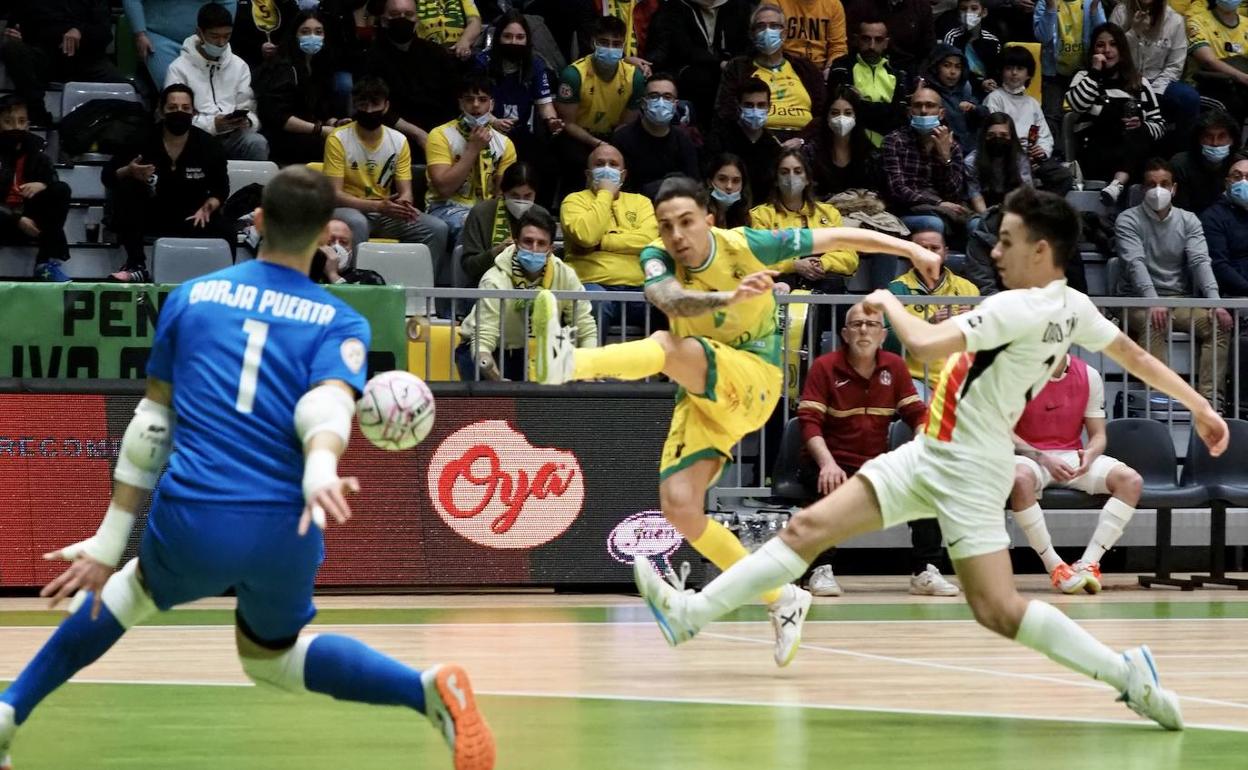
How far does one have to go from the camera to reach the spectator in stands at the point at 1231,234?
14922mm

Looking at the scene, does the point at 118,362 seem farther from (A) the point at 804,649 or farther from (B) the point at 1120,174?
(B) the point at 1120,174

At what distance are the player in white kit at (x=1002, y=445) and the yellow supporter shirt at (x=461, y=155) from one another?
25.6ft

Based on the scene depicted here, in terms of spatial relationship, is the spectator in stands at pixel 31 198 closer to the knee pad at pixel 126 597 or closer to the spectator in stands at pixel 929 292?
the spectator in stands at pixel 929 292

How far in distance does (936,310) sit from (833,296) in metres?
0.81

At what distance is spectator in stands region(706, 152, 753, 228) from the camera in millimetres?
13344

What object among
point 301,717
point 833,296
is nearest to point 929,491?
point 301,717

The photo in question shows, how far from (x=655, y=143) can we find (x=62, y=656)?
396 inches

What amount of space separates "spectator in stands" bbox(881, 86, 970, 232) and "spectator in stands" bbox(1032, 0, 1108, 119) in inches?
105

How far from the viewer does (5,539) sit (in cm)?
1063

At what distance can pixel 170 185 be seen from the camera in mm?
13180

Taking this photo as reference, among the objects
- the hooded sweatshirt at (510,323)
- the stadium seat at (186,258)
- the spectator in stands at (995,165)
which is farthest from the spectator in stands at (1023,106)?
the stadium seat at (186,258)

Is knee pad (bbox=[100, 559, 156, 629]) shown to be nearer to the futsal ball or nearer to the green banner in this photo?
the futsal ball

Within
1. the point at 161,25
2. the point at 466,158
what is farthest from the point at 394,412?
the point at 161,25

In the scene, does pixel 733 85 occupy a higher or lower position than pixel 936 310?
higher
